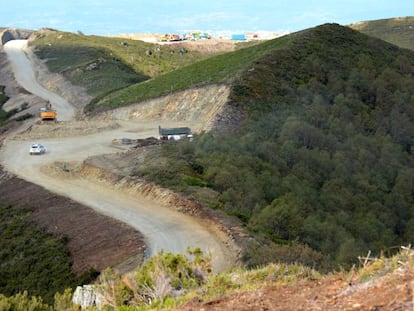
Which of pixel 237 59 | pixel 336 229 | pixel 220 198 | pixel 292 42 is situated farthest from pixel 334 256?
pixel 237 59

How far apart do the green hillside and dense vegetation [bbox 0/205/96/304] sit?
313ft

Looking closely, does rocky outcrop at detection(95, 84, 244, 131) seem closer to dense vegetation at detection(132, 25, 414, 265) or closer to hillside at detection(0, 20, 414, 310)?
hillside at detection(0, 20, 414, 310)

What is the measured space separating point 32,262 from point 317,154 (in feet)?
62.7

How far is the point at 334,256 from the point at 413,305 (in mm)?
14224

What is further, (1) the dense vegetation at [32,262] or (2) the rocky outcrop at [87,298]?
(1) the dense vegetation at [32,262]

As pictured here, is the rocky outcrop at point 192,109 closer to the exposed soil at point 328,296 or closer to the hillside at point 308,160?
the hillside at point 308,160

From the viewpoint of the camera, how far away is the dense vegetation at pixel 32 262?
2035cm

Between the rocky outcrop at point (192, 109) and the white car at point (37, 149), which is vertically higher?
the rocky outcrop at point (192, 109)

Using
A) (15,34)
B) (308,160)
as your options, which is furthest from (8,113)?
(15,34)

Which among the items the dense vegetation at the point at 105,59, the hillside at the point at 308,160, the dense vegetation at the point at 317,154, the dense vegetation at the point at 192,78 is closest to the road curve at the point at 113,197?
the hillside at the point at 308,160

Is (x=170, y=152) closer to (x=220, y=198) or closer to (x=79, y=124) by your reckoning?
(x=220, y=198)

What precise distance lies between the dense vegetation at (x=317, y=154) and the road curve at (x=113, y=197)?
1.91 metres

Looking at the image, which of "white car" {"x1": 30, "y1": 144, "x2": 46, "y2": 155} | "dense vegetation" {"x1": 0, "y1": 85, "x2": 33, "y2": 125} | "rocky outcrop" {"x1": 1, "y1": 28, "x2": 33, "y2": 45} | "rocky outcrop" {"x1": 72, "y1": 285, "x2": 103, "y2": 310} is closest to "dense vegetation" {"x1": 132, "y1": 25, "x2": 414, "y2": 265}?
"rocky outcrop" {"x1": 72, "y1": 285, "x2": 103, "y2": 310}

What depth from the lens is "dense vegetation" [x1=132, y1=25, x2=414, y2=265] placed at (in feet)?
84.1
